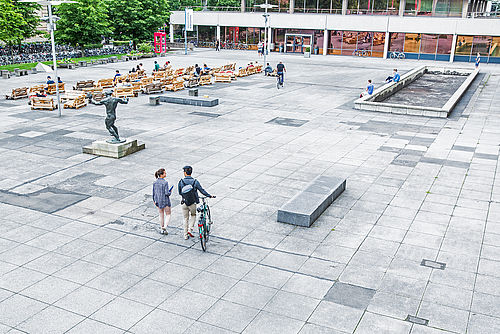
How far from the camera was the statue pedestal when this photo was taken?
17188 mm

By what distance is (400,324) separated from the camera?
8.17 m

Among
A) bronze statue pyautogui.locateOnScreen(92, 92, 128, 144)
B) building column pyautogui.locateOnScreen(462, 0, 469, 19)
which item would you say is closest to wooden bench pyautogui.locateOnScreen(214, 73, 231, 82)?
bronze statue pyautogui.locateOnScreen(92, 92, 128, 144)

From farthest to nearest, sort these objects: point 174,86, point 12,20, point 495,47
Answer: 1. point 495,47
2. point 12,20
3. point 174,86

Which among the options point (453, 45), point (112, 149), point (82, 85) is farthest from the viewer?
point (453, 45)

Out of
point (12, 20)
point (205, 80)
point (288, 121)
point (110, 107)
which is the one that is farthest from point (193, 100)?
point (12, 20)

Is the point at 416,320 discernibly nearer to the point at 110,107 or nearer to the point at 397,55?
the point at 110,107

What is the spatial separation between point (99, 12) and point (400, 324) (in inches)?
1954

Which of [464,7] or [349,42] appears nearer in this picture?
[464,7]

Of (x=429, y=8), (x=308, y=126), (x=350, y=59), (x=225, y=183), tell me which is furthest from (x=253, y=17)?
(x=225, y=183)

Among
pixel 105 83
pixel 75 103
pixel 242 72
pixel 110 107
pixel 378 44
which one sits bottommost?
pixel 75 103

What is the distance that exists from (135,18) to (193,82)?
26909 mm

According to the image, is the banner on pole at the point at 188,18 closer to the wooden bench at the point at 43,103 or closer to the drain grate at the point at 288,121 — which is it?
the wooden bench at the point at 43,103

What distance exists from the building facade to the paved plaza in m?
39.2

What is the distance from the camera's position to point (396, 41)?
61.0 metres
